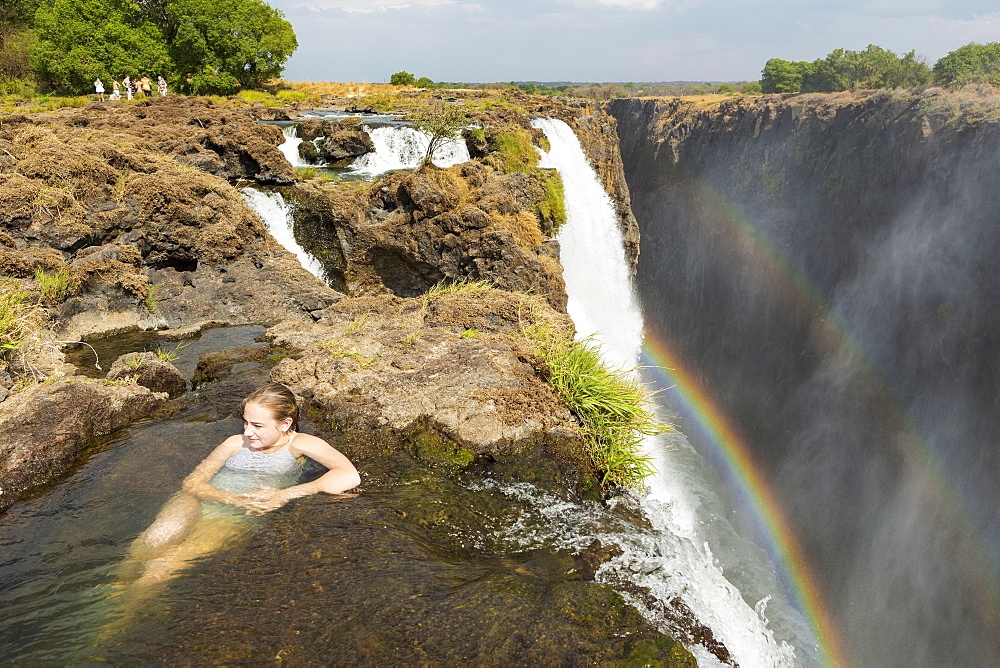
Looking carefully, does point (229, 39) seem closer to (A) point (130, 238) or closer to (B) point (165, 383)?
(A) point (130, 238)

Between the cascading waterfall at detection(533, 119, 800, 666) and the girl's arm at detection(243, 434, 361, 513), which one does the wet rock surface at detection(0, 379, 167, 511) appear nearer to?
the girl's arm at detection(243, 434, 361, 513)

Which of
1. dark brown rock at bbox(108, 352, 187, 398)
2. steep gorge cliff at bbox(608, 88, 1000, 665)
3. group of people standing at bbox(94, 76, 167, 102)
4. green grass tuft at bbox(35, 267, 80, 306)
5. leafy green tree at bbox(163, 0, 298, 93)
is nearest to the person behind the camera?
dark brown rock at bbox(108, 352, 187, 398)

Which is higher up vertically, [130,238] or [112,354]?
[130,238]

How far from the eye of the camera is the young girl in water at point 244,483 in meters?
3.78

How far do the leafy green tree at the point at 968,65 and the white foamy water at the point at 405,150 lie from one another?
30069 millimetres

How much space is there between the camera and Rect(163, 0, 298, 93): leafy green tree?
115 ft

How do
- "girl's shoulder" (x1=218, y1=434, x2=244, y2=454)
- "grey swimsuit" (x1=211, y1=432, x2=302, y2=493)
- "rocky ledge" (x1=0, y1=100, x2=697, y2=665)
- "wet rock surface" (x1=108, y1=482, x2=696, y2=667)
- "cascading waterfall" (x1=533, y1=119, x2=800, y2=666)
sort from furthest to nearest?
"rocky ledge" (x1=0, y1=100, x2=697, y2=665) < "girl's shoulder" (x1=218, y1=434, x2=244, y2=454) < "grey swimsuit" (x1=211, y1=432, x2=302, y2=493) < "cascading waterfall" (x1=533, y1=119, x2=800, y2=666) < "wet rock surface" (x1=108, y1=482, x2=696, y2=667)

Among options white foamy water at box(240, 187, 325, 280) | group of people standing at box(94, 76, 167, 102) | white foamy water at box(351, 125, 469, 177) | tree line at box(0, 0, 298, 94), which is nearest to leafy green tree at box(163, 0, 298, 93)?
tree line at box(0, 0, 298, 94)

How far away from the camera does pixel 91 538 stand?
387 centimetres

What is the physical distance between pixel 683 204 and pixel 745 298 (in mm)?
13379

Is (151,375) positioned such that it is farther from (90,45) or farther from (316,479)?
(90,45)

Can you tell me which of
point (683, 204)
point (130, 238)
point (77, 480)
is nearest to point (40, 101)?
point (130, 238)

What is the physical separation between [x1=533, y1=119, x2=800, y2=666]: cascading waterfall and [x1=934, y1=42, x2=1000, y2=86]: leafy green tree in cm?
2444

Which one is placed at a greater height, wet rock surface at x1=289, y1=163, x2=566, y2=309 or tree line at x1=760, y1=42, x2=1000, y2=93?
tree line at x1=760, y1=42, x2=1000, y2=93
